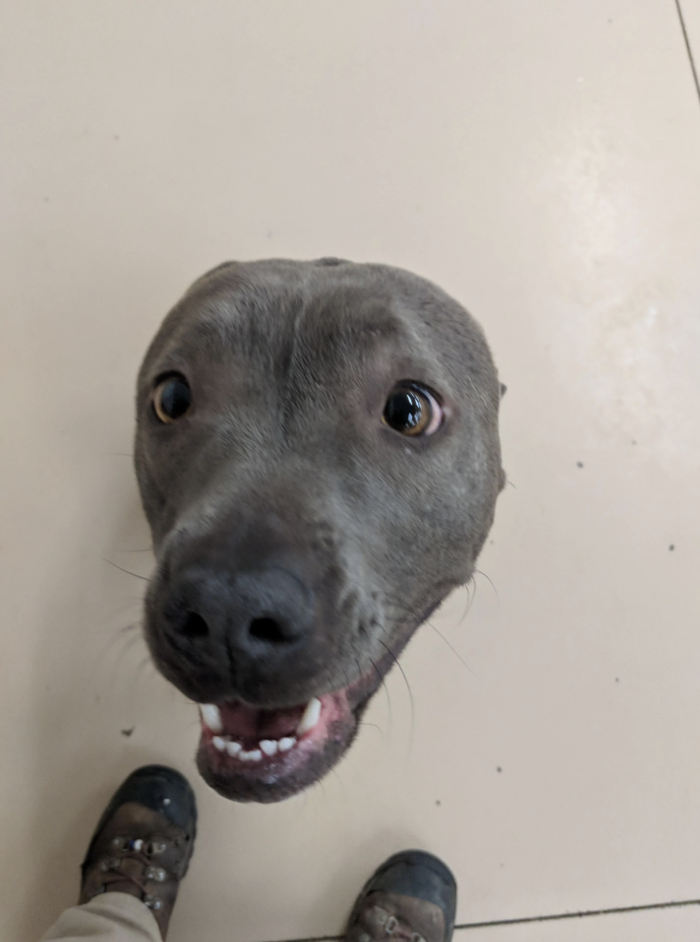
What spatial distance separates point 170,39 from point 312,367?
6.43ft

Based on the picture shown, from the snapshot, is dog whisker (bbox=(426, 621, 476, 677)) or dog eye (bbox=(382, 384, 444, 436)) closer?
dog eye (bbox=(382, 384, 444, 436))

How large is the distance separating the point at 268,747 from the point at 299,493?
489mm

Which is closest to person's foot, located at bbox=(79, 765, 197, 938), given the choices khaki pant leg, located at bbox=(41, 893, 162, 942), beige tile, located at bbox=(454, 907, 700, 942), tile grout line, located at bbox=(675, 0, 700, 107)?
khaki pant leg, located at bbox=(41, 893, 162, 942)

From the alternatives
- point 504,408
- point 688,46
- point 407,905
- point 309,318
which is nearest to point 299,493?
point 309,318

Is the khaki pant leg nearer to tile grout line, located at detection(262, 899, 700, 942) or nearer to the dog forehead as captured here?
tile grout line, located at detection(262, 899, 700, 942)

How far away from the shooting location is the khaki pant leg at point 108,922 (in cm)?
168

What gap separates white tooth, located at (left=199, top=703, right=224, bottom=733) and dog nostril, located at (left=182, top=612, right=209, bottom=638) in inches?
13.6

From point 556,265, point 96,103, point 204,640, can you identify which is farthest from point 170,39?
point 204,640

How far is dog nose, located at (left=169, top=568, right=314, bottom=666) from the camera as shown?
3.15 ft

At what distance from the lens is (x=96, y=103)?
2451 mm

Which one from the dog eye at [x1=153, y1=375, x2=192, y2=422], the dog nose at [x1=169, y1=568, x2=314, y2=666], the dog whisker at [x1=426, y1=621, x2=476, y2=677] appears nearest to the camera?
the dog nose at [x1=169, y1=568, x2=314, y2=666]

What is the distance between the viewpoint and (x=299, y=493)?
3.71ft

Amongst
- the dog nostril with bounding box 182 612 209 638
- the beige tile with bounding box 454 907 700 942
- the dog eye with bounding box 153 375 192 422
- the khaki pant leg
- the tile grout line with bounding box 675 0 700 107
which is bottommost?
the beige tile with bounding box 454 907 700 942

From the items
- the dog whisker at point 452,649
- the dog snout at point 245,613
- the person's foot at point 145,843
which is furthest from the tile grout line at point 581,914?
the dog snout at point 245,613
